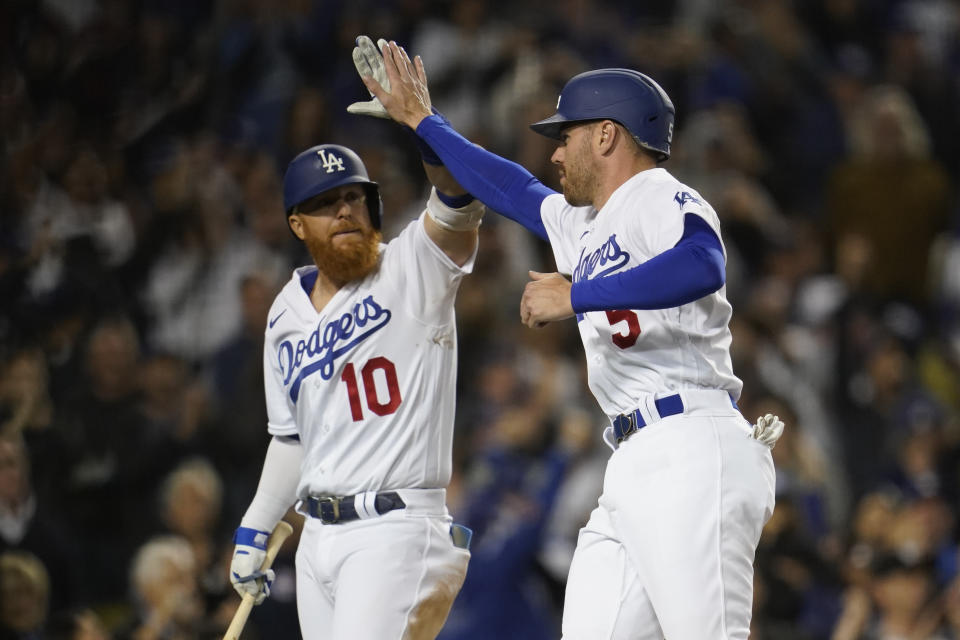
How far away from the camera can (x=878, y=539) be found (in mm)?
6477

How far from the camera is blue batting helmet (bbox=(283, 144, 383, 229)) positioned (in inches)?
168

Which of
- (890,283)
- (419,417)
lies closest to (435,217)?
(419,417)

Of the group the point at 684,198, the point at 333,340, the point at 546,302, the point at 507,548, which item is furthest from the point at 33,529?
the point at 684,198

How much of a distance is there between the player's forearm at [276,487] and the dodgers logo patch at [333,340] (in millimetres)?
224

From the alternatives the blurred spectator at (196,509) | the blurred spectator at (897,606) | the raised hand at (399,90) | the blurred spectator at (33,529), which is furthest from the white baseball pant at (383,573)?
the blurred spectator at (897,606)

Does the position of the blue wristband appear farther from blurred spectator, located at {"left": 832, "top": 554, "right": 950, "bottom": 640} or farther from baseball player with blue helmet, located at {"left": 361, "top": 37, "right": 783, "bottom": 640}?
blurred spectator, located at {"left": 832, "top": 554, "right": 950, "bottom": 640}

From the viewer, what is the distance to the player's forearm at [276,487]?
4324 millimetres

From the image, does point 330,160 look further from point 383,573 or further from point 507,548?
point 507,548

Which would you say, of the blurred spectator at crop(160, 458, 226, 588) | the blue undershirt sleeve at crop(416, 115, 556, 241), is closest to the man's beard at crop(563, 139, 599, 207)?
the blue undershirt sleeve at crop(416, 115, 556, 241)

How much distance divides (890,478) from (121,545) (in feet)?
13.1

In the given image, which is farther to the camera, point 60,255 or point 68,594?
point 60,255

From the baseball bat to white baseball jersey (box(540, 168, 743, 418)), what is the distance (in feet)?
4.51

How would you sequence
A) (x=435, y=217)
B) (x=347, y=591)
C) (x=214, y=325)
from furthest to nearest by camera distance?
(x=214, y=325), (x=435, y=217), (x=347, y=591)

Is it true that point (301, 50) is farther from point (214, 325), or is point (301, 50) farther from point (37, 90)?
point (214, 325)
